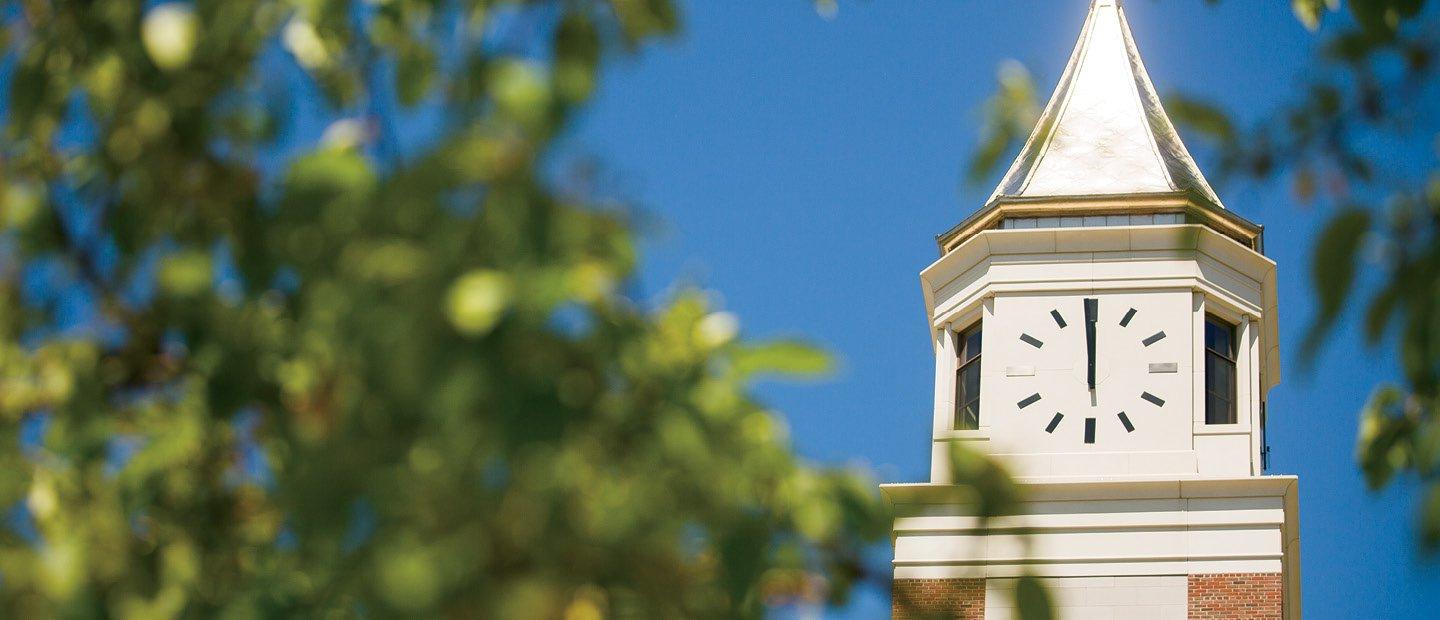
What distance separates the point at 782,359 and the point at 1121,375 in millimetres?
22491

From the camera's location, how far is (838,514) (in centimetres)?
361

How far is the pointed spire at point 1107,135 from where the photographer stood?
88.8 ft

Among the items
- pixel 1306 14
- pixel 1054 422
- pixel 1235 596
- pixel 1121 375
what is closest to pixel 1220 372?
pixel 1121 375

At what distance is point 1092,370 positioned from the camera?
25438 mm

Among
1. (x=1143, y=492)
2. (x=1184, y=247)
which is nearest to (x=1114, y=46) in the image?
(x=1143, y=492)

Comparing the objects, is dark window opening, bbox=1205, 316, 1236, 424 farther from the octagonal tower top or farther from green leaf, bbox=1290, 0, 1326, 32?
green leaf, bbox=1290, 0, 1326, 32

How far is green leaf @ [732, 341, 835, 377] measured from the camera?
321 centimetres

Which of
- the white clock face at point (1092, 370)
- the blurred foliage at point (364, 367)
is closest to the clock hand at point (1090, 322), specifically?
the white clock face at point (1092, 370)

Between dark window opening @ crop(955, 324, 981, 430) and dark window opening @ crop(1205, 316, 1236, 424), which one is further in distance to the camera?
dark window opening @ crop(955, 324, 981, 430)

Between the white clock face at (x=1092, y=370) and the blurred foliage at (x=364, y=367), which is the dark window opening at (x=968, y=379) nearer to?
the white clock face at (x=1092, y=370)

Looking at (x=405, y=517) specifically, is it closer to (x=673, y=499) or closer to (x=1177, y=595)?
(x=673, y=499)

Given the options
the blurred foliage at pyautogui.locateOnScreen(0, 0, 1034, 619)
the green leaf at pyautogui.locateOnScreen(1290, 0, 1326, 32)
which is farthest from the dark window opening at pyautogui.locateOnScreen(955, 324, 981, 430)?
the blurred foliage at pyautogui.locateOnScreen(0, 0, 1034, 619)

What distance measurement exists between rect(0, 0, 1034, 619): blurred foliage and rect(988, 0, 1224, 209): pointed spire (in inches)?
877

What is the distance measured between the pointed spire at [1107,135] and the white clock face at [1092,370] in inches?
62.7
